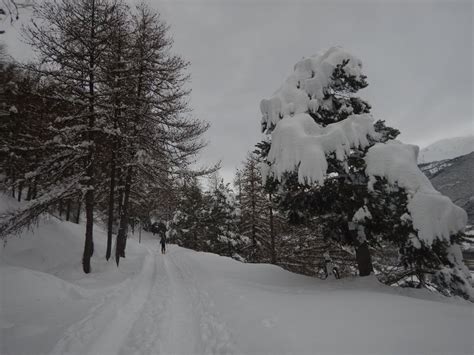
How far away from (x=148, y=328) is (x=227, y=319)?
1657 millimetres

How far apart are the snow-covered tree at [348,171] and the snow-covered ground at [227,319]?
1.49m

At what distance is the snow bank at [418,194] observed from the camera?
6418 mm

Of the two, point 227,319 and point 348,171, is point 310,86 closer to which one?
point 348,171

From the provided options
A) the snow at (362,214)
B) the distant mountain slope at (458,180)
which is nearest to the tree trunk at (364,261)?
the snow at (362,214)

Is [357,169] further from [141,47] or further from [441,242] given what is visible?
[141,47]

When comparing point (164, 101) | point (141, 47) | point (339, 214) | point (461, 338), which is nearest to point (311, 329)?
point (461, 338)

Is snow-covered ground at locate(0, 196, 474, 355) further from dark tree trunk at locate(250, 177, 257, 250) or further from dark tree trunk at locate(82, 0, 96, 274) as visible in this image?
dark tree trunk at locate(250, 177, 257, 250)

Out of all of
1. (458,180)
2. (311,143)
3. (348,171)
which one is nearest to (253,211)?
(348,171)

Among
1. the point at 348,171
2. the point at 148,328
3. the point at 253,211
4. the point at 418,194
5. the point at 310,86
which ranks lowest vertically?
the point at 148,328

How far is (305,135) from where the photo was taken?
7934 mm

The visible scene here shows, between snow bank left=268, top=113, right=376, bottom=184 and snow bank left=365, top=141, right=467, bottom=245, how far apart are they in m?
0.72

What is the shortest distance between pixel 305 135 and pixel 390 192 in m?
2.82

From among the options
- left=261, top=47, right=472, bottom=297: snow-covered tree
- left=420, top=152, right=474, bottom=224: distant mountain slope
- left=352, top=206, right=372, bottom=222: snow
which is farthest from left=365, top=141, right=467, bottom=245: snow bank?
left=420, top=152, right=474, bottom=224: distant mountain slope

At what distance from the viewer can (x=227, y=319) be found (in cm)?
575
